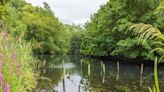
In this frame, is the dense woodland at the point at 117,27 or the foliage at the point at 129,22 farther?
the foliage at the point at 129,22

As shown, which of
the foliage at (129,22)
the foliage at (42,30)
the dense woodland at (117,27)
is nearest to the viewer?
the dense woodland at (117,27)

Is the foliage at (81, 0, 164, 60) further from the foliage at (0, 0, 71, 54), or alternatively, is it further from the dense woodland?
the foliage at (0, 0, 71, 54)

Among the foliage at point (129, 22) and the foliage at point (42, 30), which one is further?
the foliage at point (42, 30)

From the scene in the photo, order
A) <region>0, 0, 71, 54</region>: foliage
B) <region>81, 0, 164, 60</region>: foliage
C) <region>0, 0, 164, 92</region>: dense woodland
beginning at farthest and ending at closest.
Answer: <region>0, 0, 71, 54</region>: foliage, <region>81, 0, 164, 60</region>: foliage, <region>0, 0, 164, 92</region>: dense woodland

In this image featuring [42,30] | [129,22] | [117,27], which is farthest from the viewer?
[42,30]

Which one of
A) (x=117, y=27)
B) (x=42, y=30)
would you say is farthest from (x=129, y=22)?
(x=42, y=30)

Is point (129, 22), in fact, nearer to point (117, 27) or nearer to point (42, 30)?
point (117, 27)

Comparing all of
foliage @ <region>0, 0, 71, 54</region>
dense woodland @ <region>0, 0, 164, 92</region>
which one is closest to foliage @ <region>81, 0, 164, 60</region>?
dense woodland @ <region>0, 0, 164, 92</region>

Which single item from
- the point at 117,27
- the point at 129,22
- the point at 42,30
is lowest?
the point at 117,27

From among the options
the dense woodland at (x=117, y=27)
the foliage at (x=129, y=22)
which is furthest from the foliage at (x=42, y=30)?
the foliage at (x=129, y=22)

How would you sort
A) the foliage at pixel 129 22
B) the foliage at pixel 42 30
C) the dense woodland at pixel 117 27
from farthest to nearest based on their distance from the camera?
1. the foliage at pixel 42 30
2. the foliage at pixel 129 22
3. the dense woodland at pixel 117 27

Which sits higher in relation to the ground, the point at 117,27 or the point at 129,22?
the point at 129,22

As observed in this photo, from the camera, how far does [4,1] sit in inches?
756

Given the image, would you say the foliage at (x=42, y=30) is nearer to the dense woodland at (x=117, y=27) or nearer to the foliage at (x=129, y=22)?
the dense woodland at (x=117, y=27)
